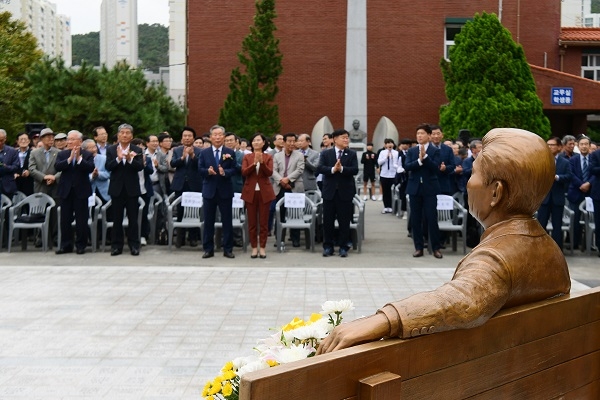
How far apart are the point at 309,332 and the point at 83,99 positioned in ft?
75.2

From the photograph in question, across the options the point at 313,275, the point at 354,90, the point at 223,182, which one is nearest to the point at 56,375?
the point at 313,275

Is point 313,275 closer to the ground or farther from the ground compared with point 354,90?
closer to the ground

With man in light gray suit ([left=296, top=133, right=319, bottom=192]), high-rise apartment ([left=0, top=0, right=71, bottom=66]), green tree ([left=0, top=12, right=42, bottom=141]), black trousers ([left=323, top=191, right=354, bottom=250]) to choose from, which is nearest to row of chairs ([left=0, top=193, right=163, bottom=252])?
black trousers ([left=323, top=191, right=354, bottom=250])

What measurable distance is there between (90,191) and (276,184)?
3.24 m

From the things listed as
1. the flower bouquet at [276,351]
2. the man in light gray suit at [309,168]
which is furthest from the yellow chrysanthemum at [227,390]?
the man in light gray suit at [309,168]

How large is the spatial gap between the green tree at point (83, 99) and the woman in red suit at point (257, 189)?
13323 mm

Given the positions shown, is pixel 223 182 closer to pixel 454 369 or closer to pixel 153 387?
pixel 153 387

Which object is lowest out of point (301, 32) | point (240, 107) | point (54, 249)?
point (54, 249)

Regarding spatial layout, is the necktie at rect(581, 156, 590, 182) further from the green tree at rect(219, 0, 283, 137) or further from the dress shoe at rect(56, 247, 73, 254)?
the green tree at rect(219, 0, 283, 137)

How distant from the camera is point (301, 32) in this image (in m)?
33.4

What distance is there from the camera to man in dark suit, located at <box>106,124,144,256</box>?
39.9 feet

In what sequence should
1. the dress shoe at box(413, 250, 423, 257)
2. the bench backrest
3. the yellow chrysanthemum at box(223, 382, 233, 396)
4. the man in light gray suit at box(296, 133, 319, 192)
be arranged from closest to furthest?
the bench backrest, the yellow chrysanthemum at box(223, 382, 233, 396), the dress shoe at box(413, 250, 423, 257), the man in light gray suit at box(296, 133, 319, 192)

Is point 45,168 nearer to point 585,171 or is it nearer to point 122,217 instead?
point 122,217

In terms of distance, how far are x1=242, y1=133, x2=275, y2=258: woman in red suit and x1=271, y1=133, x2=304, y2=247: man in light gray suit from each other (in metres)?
1.43
